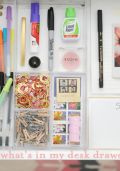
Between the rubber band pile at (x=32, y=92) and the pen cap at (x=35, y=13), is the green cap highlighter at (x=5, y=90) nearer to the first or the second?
the rubber band pile at (x=32, y=92)

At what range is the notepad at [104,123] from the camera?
2.50 feet

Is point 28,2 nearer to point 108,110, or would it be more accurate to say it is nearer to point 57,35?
point 57,35

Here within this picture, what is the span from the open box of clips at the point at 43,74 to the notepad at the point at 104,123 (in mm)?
22

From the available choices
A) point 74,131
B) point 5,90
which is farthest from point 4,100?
point 74,131

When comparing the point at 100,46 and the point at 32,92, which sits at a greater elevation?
the point at 100,46

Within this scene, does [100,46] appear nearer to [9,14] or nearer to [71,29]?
[71,29]

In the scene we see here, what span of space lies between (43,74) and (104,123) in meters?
0.19

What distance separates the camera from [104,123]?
77 cm

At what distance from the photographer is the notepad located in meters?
0.76

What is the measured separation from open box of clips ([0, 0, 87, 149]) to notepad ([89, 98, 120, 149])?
0.02 metres

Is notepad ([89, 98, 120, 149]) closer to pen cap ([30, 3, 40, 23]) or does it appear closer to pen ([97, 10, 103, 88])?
pen ([97, 10, 103, 88])

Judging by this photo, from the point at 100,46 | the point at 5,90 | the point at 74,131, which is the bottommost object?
the point at 74,131

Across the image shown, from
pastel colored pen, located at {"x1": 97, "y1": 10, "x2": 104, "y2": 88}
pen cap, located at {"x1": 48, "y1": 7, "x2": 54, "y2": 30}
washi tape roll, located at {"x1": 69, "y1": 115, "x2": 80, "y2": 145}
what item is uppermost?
pen cap, located at {"x1": 48, "y1": 7, "x2": 54, "y2": 30}

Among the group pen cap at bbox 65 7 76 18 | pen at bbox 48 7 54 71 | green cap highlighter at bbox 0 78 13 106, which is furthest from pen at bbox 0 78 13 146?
pen cap at bbox 65 7 76 18
